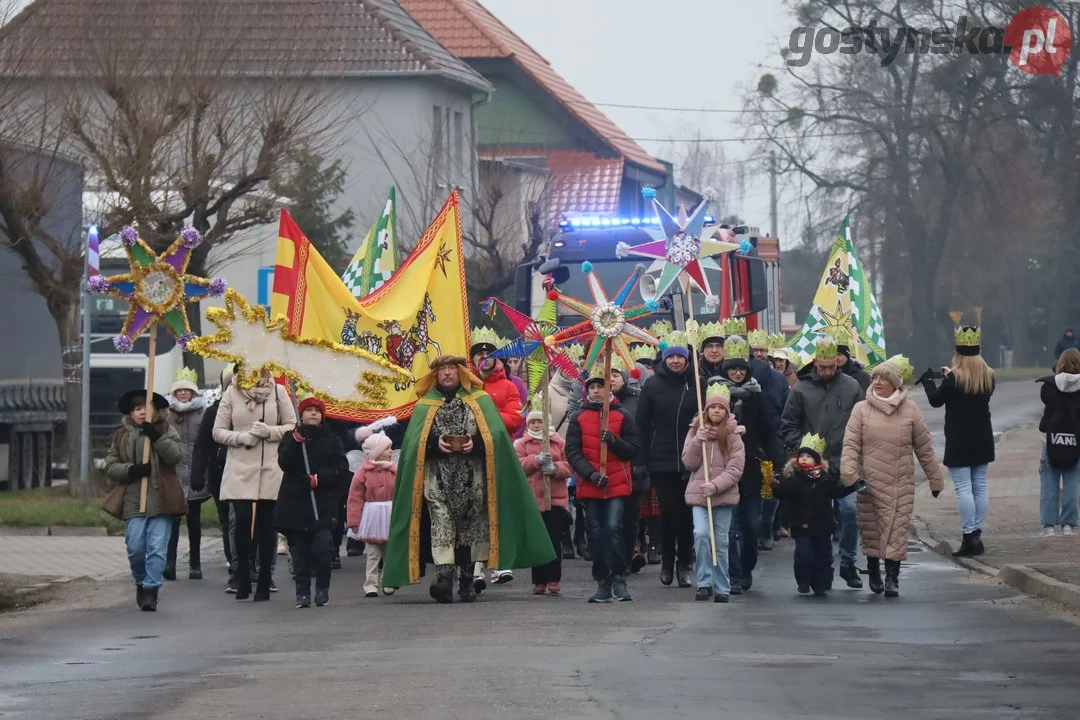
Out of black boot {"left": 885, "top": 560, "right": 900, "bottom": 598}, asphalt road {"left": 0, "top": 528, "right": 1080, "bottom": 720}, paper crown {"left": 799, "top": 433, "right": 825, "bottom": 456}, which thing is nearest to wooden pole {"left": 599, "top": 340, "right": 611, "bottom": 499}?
asphalt road {"left": 0, "top": 528, "right": 1080, "bottom": 720}

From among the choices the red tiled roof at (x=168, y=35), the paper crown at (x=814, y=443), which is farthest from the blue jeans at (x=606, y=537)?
the red tiled roof at (x=168, y=35)

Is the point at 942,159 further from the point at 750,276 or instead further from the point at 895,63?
the point at 750,276

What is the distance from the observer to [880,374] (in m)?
14.3

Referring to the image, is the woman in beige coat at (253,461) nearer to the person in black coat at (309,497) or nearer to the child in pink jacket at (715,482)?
the person in black coat at (309,497)

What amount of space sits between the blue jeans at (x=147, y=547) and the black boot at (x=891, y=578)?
4.83 meters

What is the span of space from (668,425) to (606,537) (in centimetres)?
103

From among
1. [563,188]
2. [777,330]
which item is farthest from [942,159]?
[777,330]

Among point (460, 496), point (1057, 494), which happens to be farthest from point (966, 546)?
point (460, 496)

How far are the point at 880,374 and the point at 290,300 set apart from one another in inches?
214

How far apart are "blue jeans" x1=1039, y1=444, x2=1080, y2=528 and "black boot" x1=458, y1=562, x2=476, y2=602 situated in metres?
5.55

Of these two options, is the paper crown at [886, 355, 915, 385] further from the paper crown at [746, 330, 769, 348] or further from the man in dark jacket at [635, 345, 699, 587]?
the paper crown at [746, 330, 769, 348]

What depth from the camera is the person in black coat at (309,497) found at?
555 inches

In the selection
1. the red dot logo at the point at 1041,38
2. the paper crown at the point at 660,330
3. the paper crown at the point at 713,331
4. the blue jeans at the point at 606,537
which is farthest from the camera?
the red dot logo at the point at 1041,38

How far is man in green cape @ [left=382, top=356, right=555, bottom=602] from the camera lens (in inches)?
552
